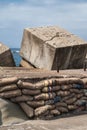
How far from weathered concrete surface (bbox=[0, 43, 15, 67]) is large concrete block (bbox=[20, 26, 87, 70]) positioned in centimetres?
39

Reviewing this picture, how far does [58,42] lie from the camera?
1016 cm

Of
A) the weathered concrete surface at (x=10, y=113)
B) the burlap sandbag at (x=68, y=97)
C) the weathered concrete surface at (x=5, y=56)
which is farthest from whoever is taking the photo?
the weathered concrete surface at (x=5, y=56)

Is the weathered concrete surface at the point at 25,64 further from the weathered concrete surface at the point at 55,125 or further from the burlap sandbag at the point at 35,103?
the weathered concrete surface at the point at 55,125

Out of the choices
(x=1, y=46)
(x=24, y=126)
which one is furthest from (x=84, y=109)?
(x=1, y=46)

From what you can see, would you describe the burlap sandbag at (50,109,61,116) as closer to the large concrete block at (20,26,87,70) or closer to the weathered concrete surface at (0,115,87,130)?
the weathered concrete surface at (0,115,87,130)

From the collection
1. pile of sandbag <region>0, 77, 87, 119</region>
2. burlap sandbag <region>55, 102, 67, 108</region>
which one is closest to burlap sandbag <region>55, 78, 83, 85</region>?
pile of sandbag <region>0, 77, 87, 119</region>

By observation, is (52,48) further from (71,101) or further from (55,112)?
(55,112)

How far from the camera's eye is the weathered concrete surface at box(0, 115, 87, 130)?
7.57m

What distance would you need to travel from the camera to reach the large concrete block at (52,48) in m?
9.95

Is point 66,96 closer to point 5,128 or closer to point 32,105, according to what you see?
point 32,105

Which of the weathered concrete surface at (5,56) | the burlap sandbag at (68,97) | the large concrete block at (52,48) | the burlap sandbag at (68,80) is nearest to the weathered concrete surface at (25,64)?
the large concrete block at (52,48)

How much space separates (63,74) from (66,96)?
0.65 metres

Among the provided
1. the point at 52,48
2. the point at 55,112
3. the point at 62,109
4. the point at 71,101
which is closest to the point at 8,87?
the point at 55,112

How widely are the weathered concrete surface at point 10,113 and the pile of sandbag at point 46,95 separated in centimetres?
9
